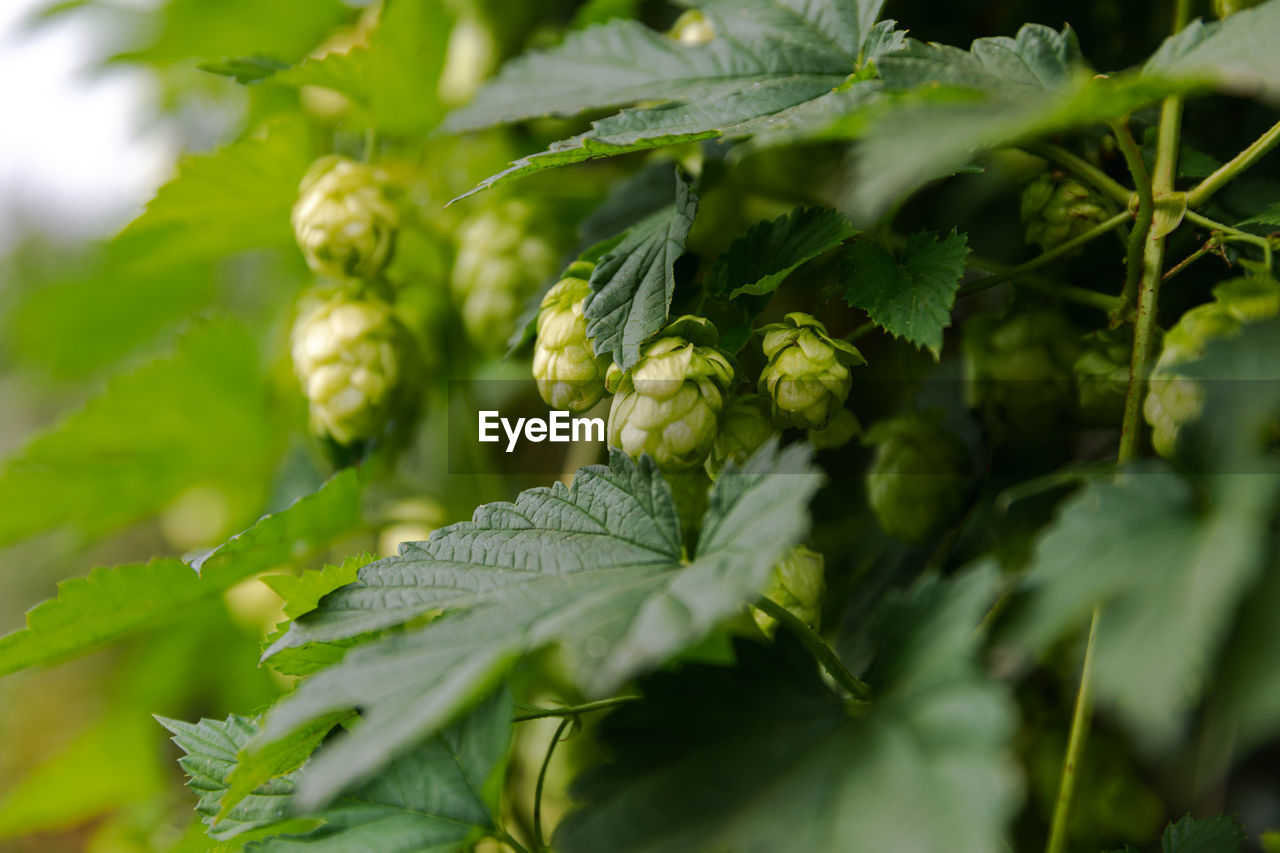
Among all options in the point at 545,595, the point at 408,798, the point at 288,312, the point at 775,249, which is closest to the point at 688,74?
the point at 775,249

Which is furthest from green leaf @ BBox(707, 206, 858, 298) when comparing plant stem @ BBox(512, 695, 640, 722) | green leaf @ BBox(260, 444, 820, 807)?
plant stem @ BBox(512, 695, 640, 722)

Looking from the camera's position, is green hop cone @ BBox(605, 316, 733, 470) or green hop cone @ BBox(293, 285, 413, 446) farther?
green hop cone @ BBox(293, 285, 413, 446)

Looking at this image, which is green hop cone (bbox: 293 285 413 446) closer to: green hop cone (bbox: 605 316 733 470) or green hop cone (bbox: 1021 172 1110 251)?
green hop cone (bbox: 605 316 733 470)

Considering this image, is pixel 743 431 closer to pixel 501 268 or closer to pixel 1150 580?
pixel 1150 580

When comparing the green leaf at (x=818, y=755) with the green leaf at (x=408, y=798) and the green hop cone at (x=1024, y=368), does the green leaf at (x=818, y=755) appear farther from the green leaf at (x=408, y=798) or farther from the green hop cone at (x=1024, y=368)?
the green hop cone at (x=1024, y=368)

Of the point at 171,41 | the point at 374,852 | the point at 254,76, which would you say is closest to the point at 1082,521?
the point at 374,852

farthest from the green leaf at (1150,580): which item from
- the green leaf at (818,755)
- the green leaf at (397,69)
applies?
the green leaf at (397,69)
